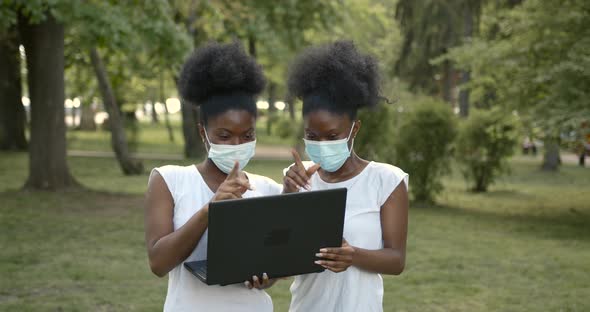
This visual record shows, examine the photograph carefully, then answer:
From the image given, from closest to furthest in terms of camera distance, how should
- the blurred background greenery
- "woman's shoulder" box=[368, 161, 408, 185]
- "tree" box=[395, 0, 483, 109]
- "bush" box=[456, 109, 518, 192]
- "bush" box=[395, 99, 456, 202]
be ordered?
"woman's shoulder" box=[368, 161, 408, 185], the blurred background greenery, "bush" box=[395, 99, 456, 202], "bush" box=[456, 109, 518, 192], "tree" box=[395, 0, 483, 109]

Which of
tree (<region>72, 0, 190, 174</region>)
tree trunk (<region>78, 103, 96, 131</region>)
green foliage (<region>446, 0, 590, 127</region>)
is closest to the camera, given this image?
green foliage (<region>446, 0, 590, 127</region>)

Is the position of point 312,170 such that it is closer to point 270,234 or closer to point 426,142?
point 270,234

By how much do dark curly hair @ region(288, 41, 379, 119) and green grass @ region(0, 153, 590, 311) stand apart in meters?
3.80

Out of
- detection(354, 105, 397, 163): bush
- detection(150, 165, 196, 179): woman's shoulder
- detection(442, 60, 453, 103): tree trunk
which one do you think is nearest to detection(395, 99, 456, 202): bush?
detection(354, 105, 397, 163): bush

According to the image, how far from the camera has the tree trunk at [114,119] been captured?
1673cm

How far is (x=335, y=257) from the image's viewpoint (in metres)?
2.83

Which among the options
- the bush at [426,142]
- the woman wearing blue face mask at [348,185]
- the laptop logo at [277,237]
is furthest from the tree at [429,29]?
the laptop logo at [277,237]

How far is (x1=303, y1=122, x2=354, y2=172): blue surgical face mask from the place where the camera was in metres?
3.13

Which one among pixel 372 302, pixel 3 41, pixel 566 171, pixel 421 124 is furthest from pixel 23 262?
pixel 566 171

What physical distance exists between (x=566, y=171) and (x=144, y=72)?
13.8 m

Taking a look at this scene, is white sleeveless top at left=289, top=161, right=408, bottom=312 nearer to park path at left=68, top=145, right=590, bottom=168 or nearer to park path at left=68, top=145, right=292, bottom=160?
park path at left=68, top=145, right=590, bottom=168

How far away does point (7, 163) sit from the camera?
822 inches

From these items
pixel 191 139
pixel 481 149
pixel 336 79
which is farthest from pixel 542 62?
pixel 191 139

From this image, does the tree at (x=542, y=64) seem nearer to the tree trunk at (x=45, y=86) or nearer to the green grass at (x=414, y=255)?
the green grass at (x=414, y=255)
